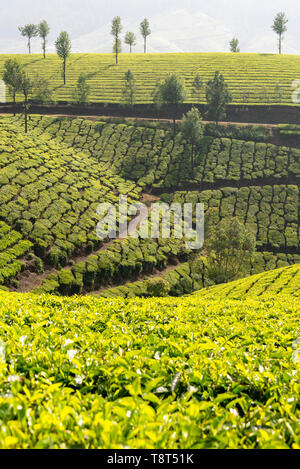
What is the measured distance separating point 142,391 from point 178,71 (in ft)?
398

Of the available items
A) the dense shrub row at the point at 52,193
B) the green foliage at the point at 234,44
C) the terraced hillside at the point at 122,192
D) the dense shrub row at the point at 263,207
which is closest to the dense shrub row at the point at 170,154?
the terraced hillside at the point at 122,192

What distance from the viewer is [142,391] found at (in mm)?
4516

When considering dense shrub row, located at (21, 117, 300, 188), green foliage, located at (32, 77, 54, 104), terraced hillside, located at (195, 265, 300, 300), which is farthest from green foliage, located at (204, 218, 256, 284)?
green foliage, located at (32, 77, 54, 104)

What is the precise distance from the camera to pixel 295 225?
53781 mm

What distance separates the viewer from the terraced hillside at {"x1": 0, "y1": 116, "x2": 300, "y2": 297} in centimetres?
3619

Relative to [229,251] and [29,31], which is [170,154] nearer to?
[229,251]

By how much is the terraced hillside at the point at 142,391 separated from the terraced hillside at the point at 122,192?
86.5ft

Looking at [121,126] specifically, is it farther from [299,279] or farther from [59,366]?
[59,366]

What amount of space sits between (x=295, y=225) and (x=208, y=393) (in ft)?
176

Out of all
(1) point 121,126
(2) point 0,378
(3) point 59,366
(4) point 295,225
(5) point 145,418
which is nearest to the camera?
(5) point 145,418

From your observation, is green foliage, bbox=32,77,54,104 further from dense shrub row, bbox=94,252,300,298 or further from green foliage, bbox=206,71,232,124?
dense shrub row, bbox=94,252,300,298

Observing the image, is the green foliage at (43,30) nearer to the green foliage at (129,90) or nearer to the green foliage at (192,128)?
the green foliage at (129,90)

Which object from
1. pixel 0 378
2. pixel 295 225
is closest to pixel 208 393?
pixel 0 378

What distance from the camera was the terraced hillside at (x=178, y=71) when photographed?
9225cm
